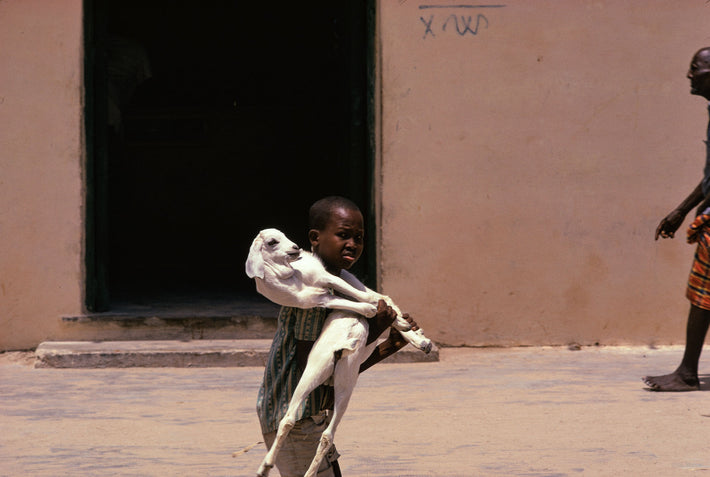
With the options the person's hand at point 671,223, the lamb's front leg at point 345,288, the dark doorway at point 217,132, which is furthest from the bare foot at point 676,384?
the dark doorway at point 217,132

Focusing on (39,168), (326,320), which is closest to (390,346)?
(326,320)

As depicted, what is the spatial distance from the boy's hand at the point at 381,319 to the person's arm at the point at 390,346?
43mm

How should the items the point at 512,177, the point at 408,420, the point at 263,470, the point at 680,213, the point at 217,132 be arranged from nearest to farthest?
the point at 263,470 < the point at 408,420 < the point at 680,213 < the point at 512,177 < the point at 217,132

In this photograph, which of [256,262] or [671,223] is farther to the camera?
[671,223]

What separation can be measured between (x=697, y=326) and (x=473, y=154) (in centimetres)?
197

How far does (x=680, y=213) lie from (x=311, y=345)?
312cm

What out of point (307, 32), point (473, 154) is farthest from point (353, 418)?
point (307, 32)

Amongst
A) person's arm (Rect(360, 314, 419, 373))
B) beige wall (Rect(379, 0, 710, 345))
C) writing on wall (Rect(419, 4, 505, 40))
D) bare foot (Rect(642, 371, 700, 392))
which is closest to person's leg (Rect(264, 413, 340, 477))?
person's arm (Rect(360, 314, 419, 373))

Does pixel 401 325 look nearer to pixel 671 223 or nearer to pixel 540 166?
pixel 671 223

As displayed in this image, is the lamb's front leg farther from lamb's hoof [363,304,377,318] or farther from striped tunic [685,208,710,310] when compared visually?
striped tunic [685,208,710,310]

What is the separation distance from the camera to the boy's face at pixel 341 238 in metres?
3.07

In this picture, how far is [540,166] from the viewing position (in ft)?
22.7

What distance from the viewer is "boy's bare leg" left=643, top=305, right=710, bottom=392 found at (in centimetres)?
560

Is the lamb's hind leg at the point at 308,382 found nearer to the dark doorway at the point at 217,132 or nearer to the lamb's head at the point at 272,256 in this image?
the lamb's head at the point at 272,256
